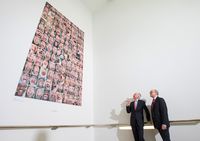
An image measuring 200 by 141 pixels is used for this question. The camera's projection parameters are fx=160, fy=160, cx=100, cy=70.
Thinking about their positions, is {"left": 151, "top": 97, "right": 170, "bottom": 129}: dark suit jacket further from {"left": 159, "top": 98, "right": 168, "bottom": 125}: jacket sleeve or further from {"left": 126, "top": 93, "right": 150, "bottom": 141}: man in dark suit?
{"left": 126, "top": 93, "right": 150, "bottom": 141}: man in dark suit

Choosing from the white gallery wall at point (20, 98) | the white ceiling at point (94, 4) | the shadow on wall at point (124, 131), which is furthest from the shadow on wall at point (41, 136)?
the white ceiling at point (94, 4)

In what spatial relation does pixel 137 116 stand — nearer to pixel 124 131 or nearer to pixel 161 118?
pixel 161 118

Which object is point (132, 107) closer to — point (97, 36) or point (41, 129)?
point (41, 129)

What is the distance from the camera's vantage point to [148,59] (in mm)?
3676

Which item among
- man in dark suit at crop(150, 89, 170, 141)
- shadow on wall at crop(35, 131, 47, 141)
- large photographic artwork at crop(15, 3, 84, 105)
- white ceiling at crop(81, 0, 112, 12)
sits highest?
white ceiling at crop(81, 0, 112, 12)

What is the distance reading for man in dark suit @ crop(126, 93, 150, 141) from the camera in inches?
118

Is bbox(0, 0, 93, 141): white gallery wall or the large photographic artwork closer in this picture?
bbox(0, 0, 93, 141): white gallery wall

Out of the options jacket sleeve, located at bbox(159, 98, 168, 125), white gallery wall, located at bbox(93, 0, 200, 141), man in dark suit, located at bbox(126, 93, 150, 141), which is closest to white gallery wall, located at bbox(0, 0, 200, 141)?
white gallery wall, located at bbox(93, 0, 200, 141)

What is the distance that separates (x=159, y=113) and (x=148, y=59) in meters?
1.29

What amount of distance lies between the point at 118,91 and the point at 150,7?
226 centimetres

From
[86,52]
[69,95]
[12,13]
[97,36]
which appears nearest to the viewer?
[12,13]

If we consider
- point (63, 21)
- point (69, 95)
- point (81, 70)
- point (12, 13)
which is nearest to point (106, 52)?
point (81, 70)

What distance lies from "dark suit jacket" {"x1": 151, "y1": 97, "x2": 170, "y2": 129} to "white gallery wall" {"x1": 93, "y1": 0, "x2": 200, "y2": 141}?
1.28 feet

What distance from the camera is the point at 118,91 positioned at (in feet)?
12.5
